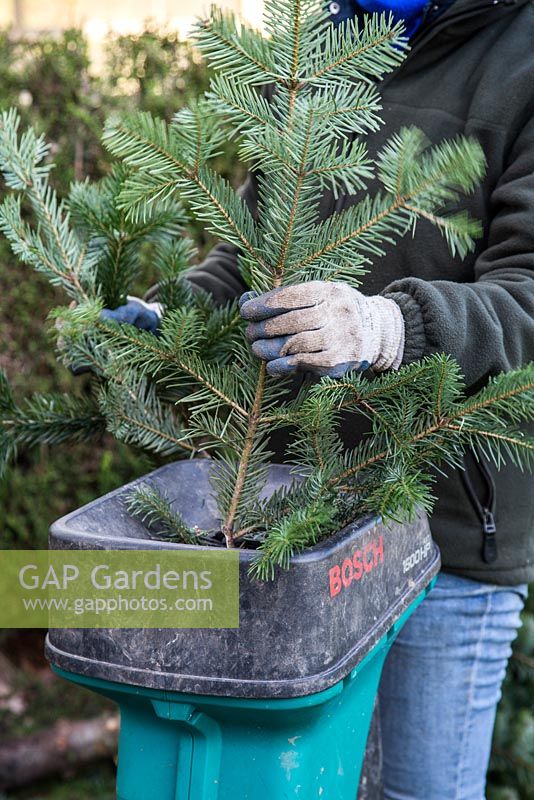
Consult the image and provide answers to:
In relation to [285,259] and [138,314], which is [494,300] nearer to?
[285,259]

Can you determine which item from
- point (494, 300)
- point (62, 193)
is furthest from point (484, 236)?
point (62, 193)

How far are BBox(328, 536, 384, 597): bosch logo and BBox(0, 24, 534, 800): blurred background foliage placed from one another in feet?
5.28

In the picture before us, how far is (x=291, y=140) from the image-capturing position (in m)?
1.02

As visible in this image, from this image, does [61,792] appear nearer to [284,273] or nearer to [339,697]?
[339,697]

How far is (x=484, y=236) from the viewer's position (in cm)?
147

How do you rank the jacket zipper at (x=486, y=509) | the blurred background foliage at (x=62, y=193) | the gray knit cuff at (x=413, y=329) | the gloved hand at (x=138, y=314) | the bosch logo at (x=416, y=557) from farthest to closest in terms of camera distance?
1. the blurred background foliage at (x=62, y=193)
2. the jacket zipper at (x=486, y=509)
3. the gloved hand at (x=138, y=314)
4. the bosch logo at (x=416, y=557)
5. the gray knit cuff at (x=413, y=329)

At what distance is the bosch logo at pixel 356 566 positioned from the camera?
3.49 feet

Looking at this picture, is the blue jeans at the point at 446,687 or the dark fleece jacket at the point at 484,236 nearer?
the dark fleece jacket at the point at 484,236

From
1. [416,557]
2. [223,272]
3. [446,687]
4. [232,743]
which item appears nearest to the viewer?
[232,743]

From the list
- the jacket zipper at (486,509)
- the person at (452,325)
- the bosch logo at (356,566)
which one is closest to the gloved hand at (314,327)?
the person at (452,325)

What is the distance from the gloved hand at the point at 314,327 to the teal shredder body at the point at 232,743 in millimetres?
394

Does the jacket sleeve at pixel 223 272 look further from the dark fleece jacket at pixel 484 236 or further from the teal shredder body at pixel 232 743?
the teal shredder body at pixel 232 743

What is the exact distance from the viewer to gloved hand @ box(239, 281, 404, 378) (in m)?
1.05

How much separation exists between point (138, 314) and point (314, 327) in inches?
19.7
